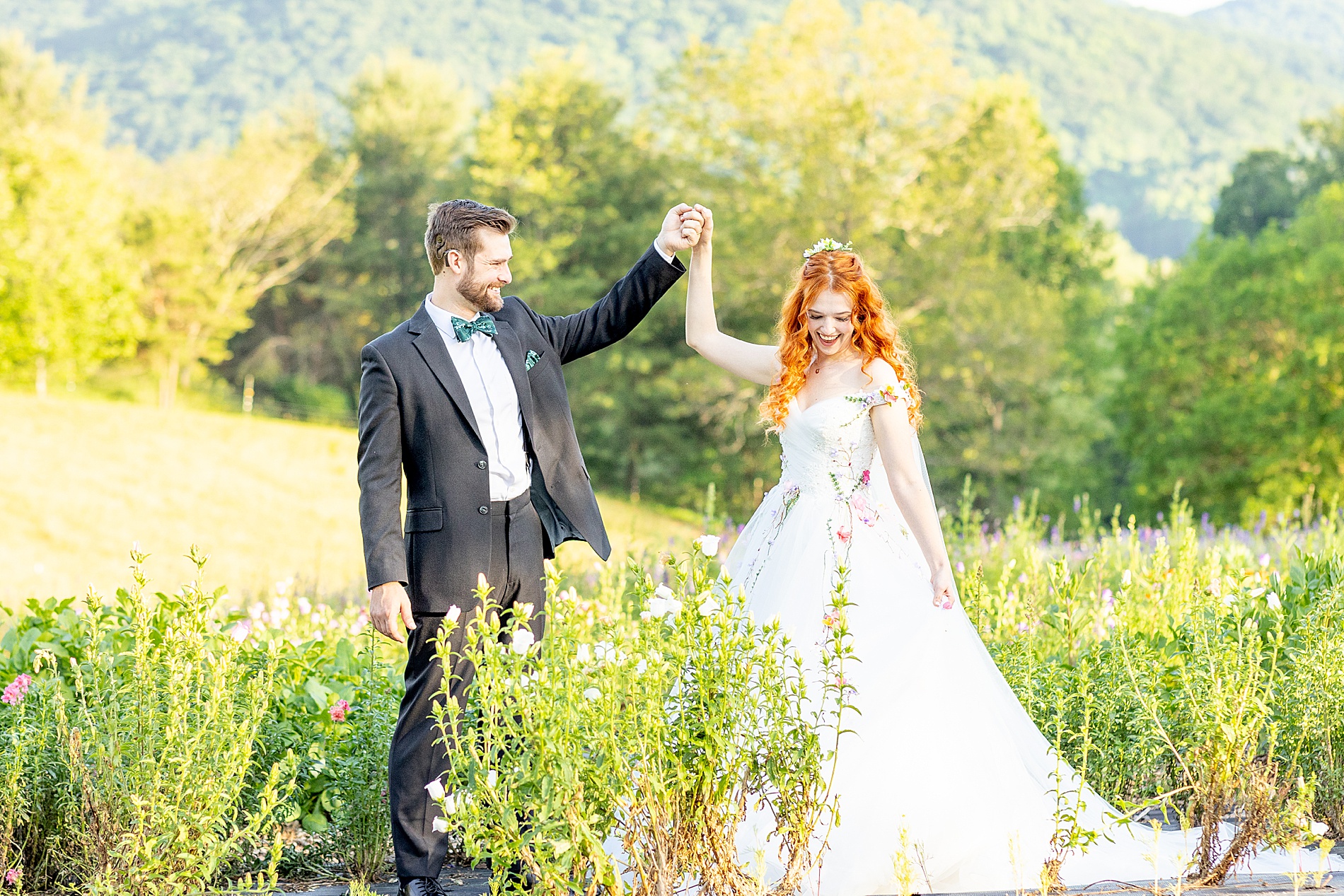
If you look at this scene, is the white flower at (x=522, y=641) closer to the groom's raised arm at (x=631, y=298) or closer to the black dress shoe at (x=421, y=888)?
the black dress shoe at (x=421, y=888)

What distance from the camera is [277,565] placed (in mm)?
21938

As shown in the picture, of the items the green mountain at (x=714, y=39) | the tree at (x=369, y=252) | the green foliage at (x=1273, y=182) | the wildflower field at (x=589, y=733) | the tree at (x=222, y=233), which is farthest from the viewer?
the green mountain at (x=714, y=39)

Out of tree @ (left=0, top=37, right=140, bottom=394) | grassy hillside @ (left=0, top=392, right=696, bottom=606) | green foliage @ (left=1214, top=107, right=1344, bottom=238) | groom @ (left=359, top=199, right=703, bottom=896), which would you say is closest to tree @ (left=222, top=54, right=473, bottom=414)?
grassy hillside @ (left=0, top=392, right=696, bottom=606)

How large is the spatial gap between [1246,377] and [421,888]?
2367 centimetres

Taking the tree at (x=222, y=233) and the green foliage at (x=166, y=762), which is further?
the tree at (x=222, y=233)

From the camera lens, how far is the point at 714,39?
99438mm

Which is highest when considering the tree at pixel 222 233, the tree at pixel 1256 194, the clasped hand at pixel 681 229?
the tree at pixel 1256 194

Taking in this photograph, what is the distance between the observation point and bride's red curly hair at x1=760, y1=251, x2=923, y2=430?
13.5 ft

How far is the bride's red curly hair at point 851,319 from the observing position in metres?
4.11

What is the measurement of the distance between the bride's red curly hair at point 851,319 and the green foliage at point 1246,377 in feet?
64.1

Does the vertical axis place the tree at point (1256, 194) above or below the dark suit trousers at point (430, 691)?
above

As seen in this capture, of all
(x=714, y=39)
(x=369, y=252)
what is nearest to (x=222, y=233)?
(x=369, y=252)

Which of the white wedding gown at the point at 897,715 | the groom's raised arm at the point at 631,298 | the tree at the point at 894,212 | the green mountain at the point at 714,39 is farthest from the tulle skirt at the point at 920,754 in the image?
the green mountain at the point at 714,39

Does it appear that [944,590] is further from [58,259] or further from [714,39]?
[714,39]
